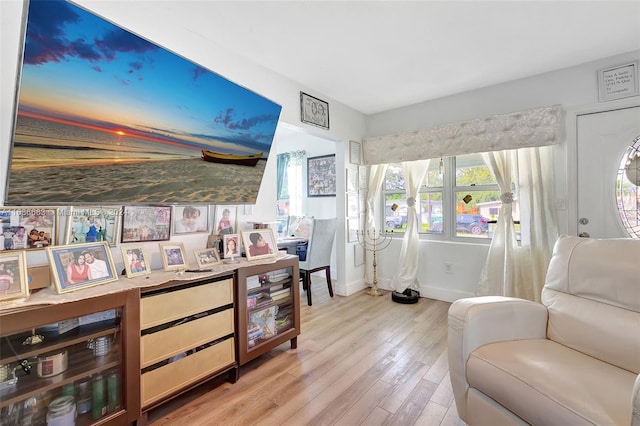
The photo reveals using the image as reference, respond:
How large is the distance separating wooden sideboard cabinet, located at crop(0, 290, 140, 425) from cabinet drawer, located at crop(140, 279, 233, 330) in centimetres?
7

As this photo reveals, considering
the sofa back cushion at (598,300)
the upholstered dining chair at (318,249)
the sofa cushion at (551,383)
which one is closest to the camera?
the sofa cushion at (551,383)

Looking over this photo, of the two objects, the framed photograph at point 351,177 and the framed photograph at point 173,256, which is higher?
the framed photograph at point 351,177

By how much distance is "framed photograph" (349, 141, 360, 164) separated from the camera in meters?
3.67

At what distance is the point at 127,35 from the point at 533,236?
3.51 metres

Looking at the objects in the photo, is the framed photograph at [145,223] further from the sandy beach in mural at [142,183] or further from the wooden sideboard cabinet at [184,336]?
the wooden sideboard cabinet at [184,336]

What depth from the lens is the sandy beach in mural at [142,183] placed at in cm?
134

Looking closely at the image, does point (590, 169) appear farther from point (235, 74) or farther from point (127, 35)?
point (127, 35)

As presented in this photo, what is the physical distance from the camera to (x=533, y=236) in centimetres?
274

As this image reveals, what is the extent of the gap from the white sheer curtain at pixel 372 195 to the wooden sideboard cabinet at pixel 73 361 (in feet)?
9.72

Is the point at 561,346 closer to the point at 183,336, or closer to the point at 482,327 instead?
the point at 482,327

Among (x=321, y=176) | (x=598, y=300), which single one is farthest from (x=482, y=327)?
(x=321, y=176)

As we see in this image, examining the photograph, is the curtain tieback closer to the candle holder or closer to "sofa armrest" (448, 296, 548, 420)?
the candle holder

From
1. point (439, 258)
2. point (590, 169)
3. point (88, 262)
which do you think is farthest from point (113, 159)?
point (590, 169)

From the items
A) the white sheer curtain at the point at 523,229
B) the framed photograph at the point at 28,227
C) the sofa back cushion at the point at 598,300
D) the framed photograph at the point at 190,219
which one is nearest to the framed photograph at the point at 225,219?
the framed photograph at the point at 190,219
